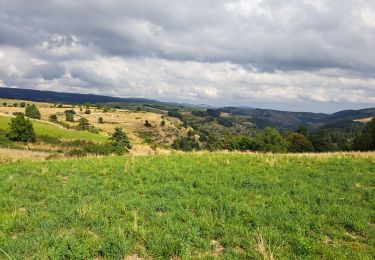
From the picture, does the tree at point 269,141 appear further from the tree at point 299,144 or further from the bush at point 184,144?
the bush at point 184,144

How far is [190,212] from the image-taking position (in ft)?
36.0

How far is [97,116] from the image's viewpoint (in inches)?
7264

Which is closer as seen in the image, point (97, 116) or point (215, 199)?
point (215, 199)

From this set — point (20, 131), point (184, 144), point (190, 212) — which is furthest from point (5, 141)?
→ point (184, 144)

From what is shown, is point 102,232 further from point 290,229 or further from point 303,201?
point 303,201

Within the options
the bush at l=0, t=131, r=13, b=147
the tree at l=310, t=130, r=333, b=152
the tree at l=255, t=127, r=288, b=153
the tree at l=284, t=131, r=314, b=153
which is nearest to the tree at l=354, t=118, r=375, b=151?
the tree at l=284, t=131, r=314, b=153

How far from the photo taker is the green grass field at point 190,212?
8391mm

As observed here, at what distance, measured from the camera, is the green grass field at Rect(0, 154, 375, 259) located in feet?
27.5

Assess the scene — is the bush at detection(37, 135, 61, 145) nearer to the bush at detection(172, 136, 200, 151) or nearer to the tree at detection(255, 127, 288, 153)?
the tree at detection(255, 127, 288, 153)

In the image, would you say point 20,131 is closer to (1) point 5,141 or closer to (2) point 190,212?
(1) point 5,141

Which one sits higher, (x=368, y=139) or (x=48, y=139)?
(x=368, y=139)

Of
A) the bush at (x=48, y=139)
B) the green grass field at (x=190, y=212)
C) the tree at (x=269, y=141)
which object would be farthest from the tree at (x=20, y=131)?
the tree at (x=269, y=141)

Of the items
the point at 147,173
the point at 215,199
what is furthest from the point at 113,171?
the point at 215,199

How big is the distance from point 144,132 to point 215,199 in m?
172
